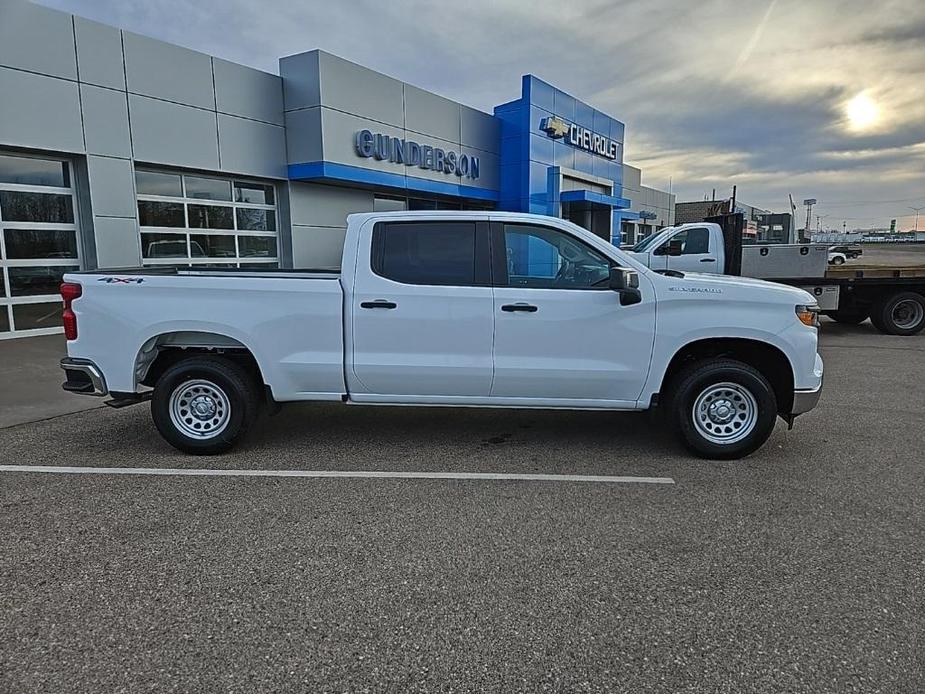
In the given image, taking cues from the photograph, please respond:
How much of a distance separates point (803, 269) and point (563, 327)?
9882 mm

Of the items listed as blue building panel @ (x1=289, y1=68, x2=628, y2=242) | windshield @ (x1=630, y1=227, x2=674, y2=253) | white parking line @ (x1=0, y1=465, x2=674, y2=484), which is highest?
blue building panel @ (x1=289, y1=68, x2=628, y2=242)

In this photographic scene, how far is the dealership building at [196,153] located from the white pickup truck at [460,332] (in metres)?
8.13

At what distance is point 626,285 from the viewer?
194 inches

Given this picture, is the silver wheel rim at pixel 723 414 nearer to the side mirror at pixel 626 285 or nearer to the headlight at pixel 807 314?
the headlight at pixel 807 314

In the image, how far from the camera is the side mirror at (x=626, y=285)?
4902mm

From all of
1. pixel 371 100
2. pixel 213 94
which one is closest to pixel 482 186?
pixel 371 100

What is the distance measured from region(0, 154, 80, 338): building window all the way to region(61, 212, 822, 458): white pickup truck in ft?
25.3

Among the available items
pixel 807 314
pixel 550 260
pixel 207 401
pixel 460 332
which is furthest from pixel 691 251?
pixel 207 401

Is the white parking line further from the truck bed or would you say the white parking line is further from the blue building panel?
the blue building panel

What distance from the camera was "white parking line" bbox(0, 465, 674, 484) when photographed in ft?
16.0

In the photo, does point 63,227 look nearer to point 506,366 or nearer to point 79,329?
point 79,329

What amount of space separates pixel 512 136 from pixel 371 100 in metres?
6.72

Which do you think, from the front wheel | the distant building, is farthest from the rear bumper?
the distant building

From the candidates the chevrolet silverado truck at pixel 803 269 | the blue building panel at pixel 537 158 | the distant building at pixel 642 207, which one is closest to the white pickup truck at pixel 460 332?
the chevrolet silverado truck at pixel 803 269
